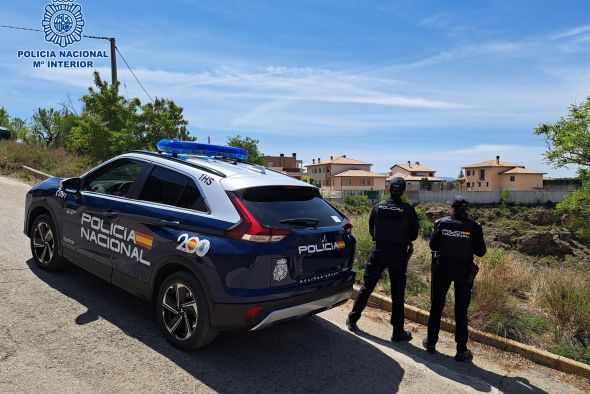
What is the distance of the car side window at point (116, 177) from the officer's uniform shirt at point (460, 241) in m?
3.35

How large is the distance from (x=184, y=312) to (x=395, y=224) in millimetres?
2478

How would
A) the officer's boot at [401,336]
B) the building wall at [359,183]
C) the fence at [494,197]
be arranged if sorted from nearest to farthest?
the officer's boot at [401,336] → the fence at [494,197] → the building wall at [359,183]

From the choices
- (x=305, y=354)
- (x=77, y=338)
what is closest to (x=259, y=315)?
(x=305, y=354)

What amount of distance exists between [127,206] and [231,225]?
1470mm

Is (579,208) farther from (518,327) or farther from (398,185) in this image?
(398,185)

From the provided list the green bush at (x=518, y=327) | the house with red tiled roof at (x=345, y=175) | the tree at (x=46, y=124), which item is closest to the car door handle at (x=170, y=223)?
the green bush at (x=518, y=327)

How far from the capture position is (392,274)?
193 inches

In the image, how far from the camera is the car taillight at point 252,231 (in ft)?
11.5

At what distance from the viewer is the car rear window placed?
12.2 feet

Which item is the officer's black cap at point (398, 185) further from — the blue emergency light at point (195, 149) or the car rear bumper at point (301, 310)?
the blue emergency light at point (195, 149)

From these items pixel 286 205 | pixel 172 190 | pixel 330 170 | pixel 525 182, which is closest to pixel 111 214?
pixel 172 190

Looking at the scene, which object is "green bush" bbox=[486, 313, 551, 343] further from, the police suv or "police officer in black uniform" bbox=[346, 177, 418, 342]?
the police suv

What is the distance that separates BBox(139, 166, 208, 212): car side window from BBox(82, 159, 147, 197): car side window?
0.95 feet

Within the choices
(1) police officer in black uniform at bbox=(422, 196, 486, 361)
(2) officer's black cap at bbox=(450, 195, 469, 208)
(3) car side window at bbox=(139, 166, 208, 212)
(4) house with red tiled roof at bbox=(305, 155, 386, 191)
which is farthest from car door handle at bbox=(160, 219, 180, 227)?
(4) house with red tiled roof at bbox=(305, 155, 386, 191)
